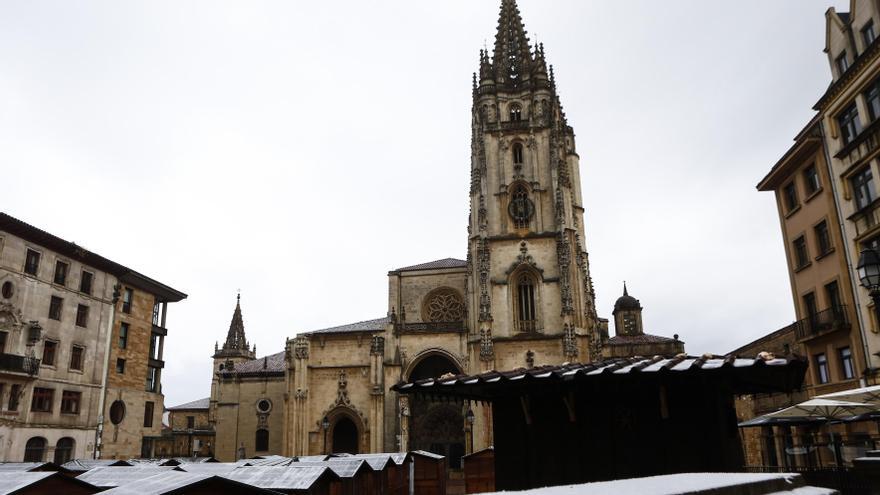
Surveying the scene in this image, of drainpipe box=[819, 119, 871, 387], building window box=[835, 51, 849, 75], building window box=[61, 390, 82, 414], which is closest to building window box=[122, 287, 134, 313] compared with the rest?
building window box=[61, 390, 82, 414]

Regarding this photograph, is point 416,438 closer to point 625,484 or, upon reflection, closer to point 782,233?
point 782,233

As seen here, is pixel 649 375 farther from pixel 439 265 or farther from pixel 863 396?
pixel 439 265

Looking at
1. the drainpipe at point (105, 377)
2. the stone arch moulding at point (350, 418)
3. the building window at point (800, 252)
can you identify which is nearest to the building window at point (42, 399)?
the drainpipe at point (105, 377)

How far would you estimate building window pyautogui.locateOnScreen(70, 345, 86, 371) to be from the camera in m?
33.2

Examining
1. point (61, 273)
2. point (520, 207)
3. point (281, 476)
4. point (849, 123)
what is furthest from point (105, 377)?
point (849, 123)

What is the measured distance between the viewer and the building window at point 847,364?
881 inches

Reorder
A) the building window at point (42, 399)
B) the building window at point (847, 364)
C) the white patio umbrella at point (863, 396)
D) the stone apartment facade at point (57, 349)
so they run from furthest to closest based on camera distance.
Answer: the building window at point (42, 399)
the stone apartment facade at point (57, 349)
the building window at point (847, 364)
the white patio umbrella at point (863, 396)

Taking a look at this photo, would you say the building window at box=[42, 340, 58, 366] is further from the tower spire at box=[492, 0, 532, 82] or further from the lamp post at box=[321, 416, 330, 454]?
the tower spire at box=[492, 0, 532, 82]

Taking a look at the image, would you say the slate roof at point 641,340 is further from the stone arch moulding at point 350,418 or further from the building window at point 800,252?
the building window at point 800,252

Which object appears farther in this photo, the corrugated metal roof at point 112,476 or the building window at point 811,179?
the building window at point 811,179

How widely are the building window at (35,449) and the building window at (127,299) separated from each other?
9135 mm

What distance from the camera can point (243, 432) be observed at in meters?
48.8

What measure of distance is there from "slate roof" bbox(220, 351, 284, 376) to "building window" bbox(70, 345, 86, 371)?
54.5 ft

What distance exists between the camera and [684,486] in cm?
429
